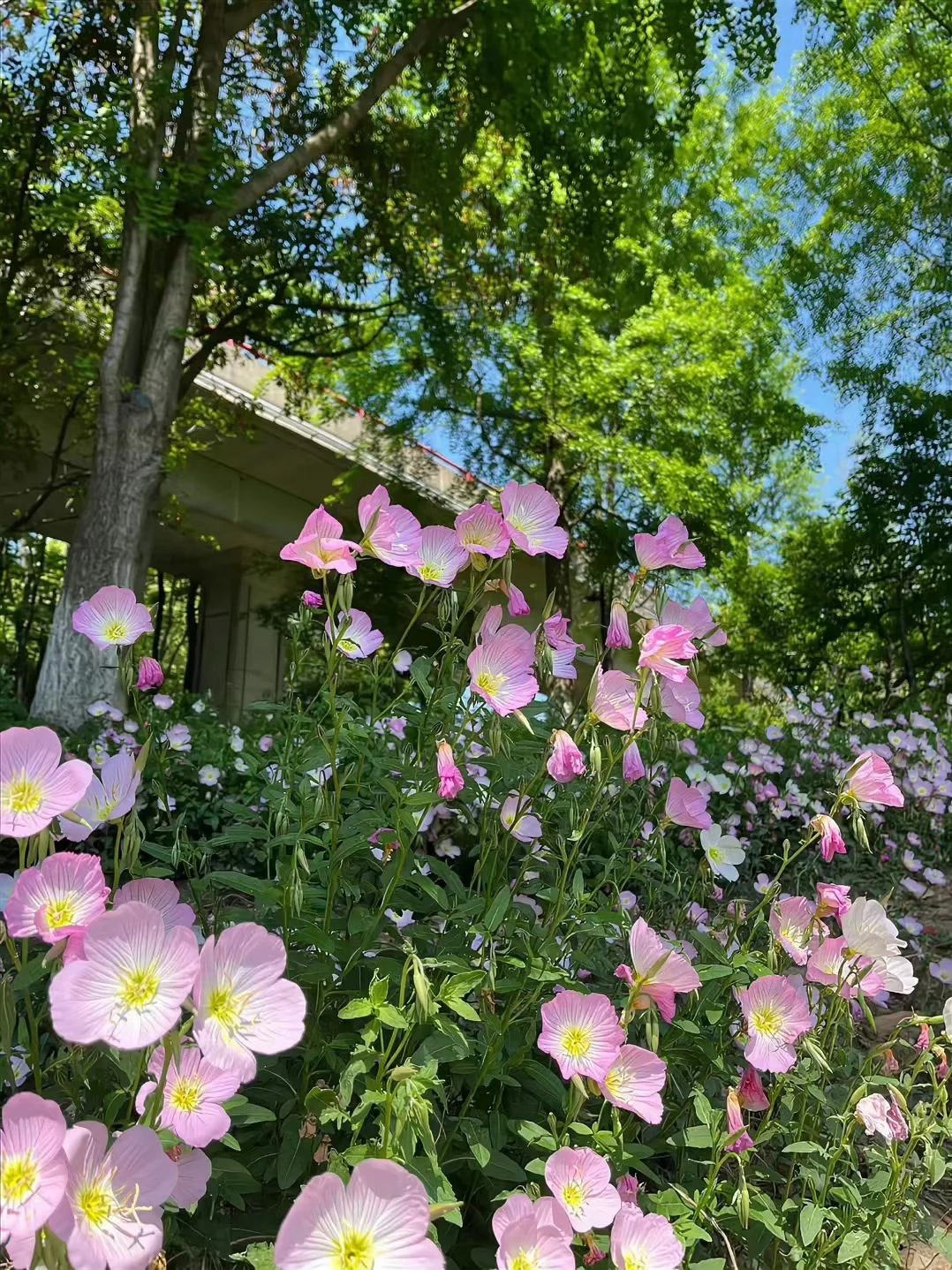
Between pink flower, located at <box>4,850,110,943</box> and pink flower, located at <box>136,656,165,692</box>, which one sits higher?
pink flower, located at <box>136,656,165,692</box>

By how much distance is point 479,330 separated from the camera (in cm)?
909

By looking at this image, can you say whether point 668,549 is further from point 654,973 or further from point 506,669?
point 654,973

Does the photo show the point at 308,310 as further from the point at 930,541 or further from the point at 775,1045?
the point at 775,1045

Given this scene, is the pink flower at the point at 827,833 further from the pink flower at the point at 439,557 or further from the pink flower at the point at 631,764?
the pink flower at the point at 439,557

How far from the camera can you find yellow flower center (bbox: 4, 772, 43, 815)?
95cm

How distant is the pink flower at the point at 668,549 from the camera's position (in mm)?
1501

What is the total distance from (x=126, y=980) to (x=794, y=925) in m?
1.10

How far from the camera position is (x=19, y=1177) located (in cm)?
77

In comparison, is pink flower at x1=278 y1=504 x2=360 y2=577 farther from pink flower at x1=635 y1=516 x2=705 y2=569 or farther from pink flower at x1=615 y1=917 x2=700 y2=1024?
pink flower at x1=615 y1=917 x2=700 y2=1024

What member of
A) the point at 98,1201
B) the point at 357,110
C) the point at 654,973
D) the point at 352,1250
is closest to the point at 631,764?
the point at 654,973

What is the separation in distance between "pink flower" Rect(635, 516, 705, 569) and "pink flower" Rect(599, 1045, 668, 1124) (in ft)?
2.47

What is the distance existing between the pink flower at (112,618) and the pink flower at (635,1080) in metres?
1.01

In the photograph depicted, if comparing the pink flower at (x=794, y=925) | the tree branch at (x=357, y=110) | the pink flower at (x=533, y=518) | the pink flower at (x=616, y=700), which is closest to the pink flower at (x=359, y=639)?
the pink flower at (x=533, y=518)

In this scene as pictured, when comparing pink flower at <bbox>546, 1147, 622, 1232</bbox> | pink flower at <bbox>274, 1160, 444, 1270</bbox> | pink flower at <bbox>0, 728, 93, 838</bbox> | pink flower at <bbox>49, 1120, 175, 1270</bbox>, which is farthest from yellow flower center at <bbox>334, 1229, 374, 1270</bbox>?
pink flower at <bbox>0, 728, 93, 838</bbox>
